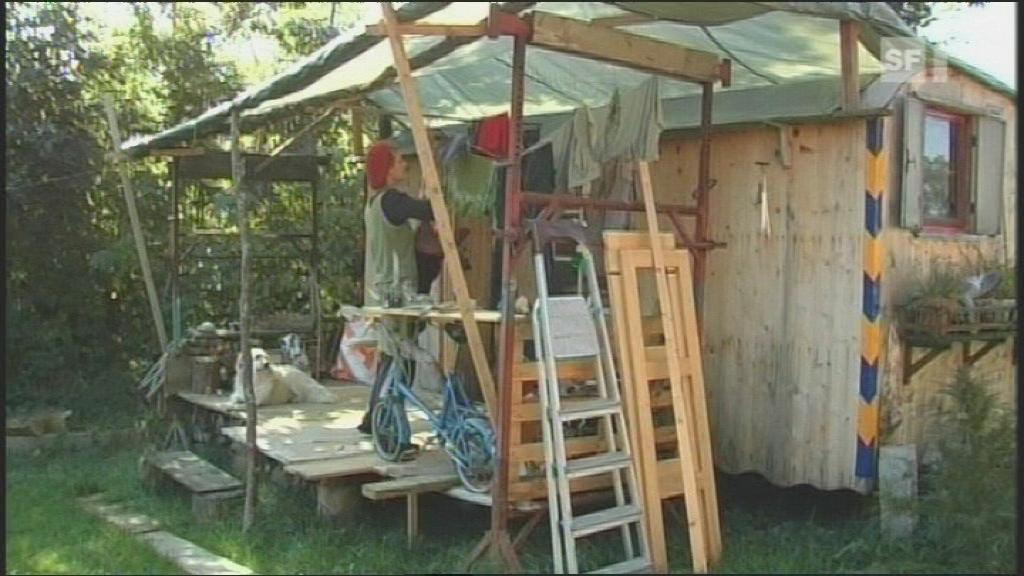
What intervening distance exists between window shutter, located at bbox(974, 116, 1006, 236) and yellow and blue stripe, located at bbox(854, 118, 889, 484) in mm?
1090

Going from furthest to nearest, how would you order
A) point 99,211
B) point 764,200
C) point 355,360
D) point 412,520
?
point 99,211 → point 355,360 → point 764,200 → point 412,520

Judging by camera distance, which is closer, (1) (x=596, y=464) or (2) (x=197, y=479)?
(1) (x=596, y=464)

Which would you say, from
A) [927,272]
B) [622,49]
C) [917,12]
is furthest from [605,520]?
[917,12]

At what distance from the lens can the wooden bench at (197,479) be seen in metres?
5.31

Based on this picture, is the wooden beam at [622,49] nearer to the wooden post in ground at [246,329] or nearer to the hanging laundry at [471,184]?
the hanging laundry at [471,184]

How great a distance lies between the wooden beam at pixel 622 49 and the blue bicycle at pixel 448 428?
173 cm

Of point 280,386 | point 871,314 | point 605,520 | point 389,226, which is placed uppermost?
point 389,226

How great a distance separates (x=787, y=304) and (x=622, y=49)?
5.32 ft

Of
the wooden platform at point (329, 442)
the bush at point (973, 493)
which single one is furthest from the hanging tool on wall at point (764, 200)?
the wooden platform at point (329, 442)

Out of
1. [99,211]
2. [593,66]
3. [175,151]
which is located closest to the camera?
[593,66]

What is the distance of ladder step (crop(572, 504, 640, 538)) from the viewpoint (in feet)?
13.8

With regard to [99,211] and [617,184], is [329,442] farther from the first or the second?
[99,211]

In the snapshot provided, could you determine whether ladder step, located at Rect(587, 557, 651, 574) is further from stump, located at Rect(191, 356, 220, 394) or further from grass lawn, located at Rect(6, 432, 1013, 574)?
stump, located at Rect(191, 356, 220, 394)

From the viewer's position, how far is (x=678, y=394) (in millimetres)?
4590
